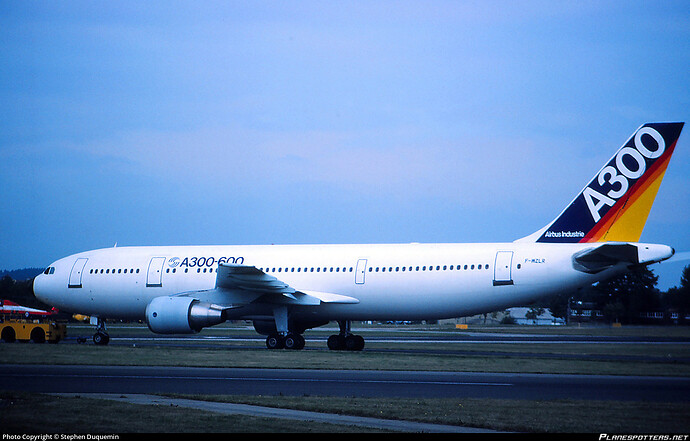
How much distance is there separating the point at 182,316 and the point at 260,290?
3.01m

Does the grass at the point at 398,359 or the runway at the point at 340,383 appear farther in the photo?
the grass at the point at 398,359

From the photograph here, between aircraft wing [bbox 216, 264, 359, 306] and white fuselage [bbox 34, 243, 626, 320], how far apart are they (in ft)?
1.72

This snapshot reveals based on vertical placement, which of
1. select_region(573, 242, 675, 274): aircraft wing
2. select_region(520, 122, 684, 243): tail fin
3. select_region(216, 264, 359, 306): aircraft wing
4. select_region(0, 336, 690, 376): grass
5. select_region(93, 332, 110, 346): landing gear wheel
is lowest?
select_region(0, 336, 690, 376): grass

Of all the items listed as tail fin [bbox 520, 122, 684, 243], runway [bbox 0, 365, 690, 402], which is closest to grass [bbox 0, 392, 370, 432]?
runway [bbox 0, 365, 690, 402]

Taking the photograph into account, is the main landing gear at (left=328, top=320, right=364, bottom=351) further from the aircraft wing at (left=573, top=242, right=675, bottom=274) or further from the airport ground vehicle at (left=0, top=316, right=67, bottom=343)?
the airport ground vehicle at (left=0, top=316, right=67, bottom=343)

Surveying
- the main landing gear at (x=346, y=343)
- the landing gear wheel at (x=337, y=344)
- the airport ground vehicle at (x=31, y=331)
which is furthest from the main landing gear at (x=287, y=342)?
the airport ground vehicle at (x=31, y=331)

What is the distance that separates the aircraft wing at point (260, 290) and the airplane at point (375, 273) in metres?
0.04

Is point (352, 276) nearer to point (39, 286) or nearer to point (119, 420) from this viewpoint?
point (39, 286)

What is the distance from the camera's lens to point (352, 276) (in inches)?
1243

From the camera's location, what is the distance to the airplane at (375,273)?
28297 mm

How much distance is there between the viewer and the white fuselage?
95.0ft

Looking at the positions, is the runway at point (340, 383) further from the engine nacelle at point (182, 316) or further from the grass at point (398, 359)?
the engine nacelle at point (182, 316)

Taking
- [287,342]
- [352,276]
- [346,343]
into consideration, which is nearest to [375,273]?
[352,276]

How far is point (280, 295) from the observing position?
31.4 metres
